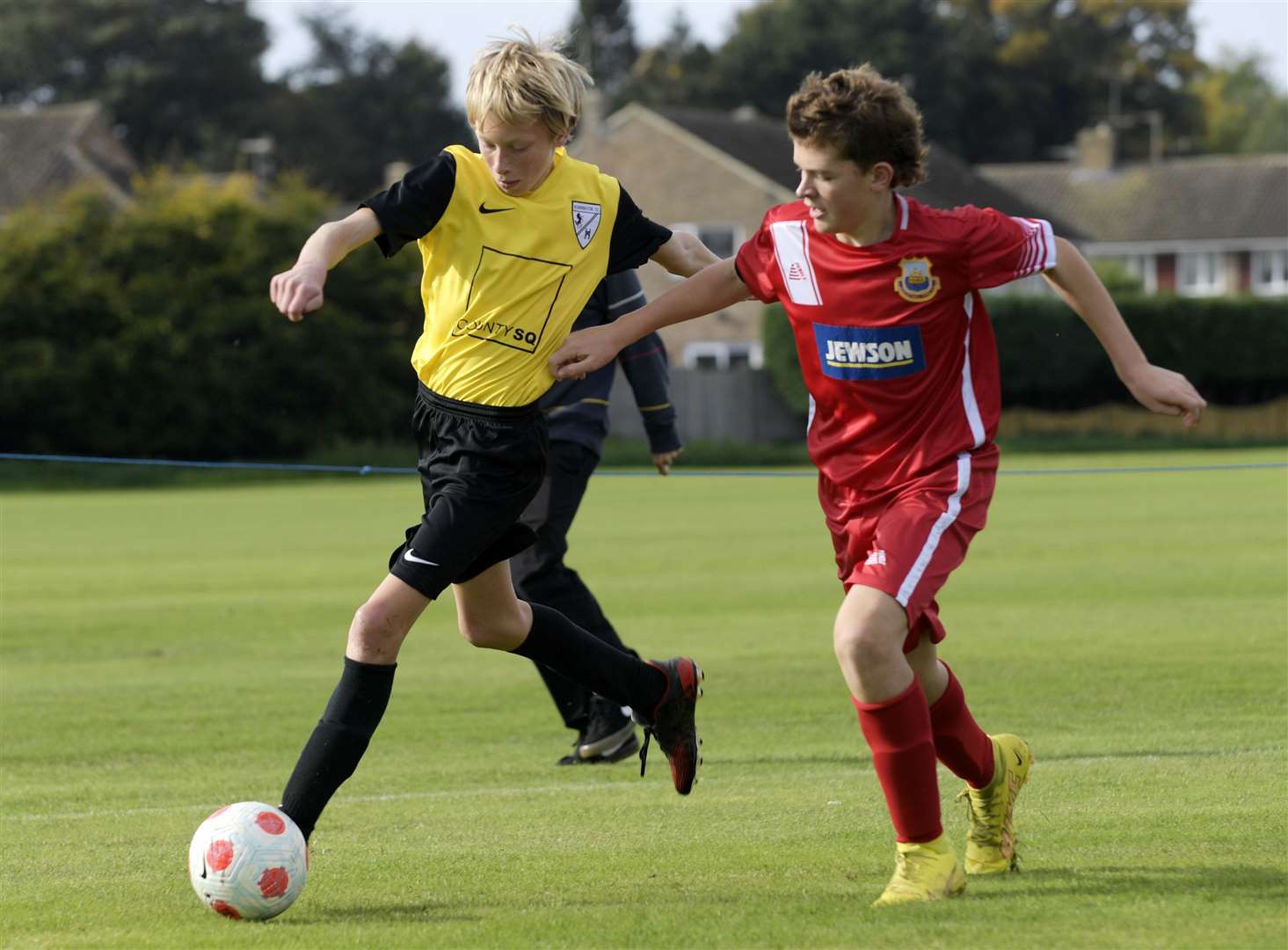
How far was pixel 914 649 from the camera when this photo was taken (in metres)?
5.36

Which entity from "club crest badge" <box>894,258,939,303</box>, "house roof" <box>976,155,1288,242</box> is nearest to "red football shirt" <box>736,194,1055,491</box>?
"club crest badge" <box>894,258,939,303</box>

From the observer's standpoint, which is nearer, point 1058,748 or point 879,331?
point 879,331

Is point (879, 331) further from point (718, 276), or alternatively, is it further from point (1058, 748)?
point (1058, 748)

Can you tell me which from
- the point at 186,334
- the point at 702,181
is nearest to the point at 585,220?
the point at 186,334

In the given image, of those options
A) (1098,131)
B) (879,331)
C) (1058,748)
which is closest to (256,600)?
(1058,748)

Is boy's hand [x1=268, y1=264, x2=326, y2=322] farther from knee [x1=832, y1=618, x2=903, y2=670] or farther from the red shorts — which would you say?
knee [x1=832, y1=618, x2=903, y2=670]

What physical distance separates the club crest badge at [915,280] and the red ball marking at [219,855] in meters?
2.31

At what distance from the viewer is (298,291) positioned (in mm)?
4977

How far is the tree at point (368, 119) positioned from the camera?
8088 centimetres

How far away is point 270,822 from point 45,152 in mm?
63134

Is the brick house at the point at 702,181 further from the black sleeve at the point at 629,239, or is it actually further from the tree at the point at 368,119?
the black sleeve at the point at 629,239

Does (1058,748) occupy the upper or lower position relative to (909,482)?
lower

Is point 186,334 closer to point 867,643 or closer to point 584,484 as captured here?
point 584,484

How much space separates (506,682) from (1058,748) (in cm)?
384
